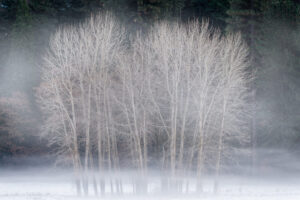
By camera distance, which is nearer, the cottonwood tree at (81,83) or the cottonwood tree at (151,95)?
the cottonwood tree at (151,95)

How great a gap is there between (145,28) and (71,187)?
14401 millimetres

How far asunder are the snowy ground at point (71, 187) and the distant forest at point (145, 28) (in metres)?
2.59

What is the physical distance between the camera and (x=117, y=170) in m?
25.7

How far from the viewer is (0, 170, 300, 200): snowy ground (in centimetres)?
2252

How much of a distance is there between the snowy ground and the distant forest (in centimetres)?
259

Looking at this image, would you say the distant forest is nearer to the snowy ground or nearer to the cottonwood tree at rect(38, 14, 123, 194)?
the snowy ground

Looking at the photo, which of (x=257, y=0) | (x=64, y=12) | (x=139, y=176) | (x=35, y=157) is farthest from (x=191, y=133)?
(x=64, y=12)

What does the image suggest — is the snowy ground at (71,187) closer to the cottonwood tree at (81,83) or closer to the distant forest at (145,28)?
the distant forest at (145,28)

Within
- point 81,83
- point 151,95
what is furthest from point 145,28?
point 81,83

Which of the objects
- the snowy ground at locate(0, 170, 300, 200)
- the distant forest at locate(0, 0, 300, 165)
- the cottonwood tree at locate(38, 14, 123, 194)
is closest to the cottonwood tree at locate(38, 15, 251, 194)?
the cottonwood tree at locate(38, 14, 123, 194)

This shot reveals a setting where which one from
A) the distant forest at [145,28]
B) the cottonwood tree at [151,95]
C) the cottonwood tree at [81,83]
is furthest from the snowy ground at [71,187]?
the cottonwood tree at [81,83]

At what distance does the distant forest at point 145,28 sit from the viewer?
3025 centimetres

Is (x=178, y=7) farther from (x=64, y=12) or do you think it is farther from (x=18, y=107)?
(x=18, y=107)

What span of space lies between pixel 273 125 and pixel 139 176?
1188cm
